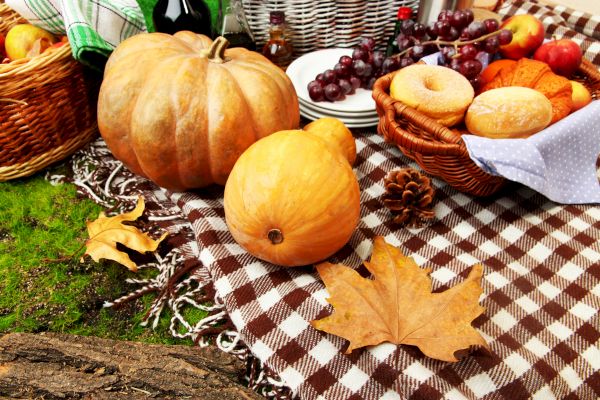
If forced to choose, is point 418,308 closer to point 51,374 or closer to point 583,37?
point 51,374

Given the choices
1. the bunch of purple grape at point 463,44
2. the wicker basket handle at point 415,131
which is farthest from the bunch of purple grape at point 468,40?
the wicker basket handle at point 415,131

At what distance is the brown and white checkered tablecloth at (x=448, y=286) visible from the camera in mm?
720

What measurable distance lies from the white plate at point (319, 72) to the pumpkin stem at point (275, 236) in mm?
574

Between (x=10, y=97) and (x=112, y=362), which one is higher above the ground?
(x=10, y=97)

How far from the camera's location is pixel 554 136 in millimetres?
956

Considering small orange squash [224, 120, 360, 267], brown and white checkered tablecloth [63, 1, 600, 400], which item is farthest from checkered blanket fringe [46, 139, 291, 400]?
small orange squash [224, 120, 360, 267]

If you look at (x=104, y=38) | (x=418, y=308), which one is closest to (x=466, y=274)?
(x=418, y=308)

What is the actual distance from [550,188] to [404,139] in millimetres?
369

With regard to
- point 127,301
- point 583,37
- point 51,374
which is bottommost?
point 127,301

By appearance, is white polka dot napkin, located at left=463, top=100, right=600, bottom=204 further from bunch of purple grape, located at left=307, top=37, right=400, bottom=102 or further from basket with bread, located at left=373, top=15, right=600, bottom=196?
bunch of purple grape, located at left=307, top=37, right=400, bottom=102

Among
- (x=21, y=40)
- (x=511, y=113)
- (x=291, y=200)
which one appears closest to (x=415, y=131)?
(x=511, y=113)

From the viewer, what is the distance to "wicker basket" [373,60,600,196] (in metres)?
0.93

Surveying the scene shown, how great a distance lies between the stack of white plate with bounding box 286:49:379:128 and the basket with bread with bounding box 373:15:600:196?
165 mm

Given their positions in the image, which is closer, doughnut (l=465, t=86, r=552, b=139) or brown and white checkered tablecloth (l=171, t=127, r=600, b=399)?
brown and white checkered tablecloth (l=171, t=127, r=600, b=399)
